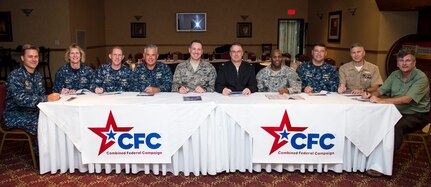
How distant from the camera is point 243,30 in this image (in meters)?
13.5

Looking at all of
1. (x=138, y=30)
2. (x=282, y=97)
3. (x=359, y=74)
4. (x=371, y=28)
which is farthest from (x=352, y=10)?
(x=138, y=30)

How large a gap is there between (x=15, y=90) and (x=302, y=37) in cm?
1133

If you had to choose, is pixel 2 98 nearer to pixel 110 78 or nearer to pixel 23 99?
pixel 23 99

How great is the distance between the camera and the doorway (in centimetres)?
1368

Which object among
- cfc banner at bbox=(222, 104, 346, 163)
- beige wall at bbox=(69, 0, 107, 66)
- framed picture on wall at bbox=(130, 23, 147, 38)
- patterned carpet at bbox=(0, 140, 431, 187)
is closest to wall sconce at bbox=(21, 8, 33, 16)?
beige wall at bbox=(69, 0, 107, 66)

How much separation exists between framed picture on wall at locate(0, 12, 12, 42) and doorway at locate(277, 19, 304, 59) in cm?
834

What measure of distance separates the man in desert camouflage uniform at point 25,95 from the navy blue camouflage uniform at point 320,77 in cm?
279

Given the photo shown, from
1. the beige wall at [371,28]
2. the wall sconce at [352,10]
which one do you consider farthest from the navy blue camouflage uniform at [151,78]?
the wall sconce at [352,10]

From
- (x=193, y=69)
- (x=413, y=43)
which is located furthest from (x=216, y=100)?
(x=413, y=43)

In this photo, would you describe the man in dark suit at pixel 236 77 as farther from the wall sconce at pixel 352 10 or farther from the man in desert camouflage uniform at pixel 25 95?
the wall sconce at pixel 352 10

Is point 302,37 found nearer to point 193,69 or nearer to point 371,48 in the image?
point 371,48

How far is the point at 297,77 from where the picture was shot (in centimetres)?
450

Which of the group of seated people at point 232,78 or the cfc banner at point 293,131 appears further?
the group of seated people at point 232,78

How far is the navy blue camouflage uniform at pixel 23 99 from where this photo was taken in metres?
3.75
